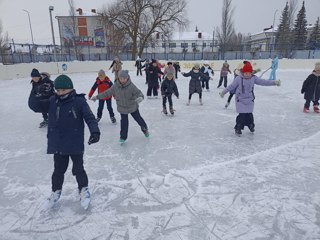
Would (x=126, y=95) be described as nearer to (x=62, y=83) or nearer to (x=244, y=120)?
(x=62, y=83)

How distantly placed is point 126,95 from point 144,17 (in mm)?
27732

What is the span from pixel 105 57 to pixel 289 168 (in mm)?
24553

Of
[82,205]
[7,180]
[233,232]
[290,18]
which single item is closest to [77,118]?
[82,205]

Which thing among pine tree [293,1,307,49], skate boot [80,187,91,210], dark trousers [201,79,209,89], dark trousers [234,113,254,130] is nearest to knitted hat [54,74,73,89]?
skate boot [80,187,91,210]

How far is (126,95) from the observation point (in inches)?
169

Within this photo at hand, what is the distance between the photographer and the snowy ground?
233 centimetres

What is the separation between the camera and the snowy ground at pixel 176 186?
2.33 metres

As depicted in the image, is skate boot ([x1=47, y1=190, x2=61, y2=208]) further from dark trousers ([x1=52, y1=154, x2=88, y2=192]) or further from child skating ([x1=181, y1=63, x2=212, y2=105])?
child skating ([x1=181, y1=63, x2=212, y2=105])

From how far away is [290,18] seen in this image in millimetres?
36469

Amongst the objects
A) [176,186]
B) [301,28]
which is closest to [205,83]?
[176,186]

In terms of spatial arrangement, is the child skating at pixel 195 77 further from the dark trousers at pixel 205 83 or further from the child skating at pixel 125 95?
the dark trousers at pixel 205 83

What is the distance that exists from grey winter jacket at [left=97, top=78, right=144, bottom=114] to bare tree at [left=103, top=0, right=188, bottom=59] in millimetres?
25557

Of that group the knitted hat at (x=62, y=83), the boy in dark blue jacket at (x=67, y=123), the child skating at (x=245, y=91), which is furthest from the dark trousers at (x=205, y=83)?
the knitted hat at (x=62, y=83)

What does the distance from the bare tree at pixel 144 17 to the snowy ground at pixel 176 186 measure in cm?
2557
